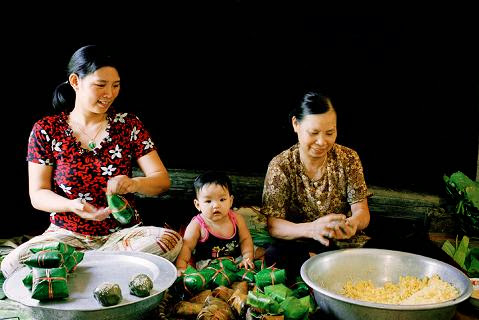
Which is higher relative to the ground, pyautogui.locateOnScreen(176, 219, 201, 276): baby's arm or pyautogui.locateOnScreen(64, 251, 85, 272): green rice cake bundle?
pyautogui.locateOnScreen(64, 251, 85, 272): green rice cake bundle

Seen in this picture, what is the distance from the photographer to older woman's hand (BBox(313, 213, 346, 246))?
270cm

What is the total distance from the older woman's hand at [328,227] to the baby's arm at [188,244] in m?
0.71

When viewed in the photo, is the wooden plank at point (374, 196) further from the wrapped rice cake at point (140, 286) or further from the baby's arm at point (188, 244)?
the wrapped rice cake at point (140, 286)

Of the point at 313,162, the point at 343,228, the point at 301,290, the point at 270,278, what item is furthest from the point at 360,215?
the point at 270,278

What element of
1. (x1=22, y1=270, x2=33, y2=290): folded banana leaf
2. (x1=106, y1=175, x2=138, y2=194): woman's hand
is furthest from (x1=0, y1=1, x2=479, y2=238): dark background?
(x1=22, y1=270, x2=33, y2=290): folded banana leaf

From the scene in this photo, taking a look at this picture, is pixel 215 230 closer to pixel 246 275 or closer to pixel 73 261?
pixel 246 275

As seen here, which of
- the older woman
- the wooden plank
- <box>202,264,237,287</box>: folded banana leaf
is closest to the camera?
<box>202,264,237,287</box>: folded banana leaf

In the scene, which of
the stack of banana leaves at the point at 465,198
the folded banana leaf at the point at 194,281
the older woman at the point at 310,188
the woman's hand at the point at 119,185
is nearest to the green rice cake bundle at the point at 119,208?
the woman's hand at the point at 119,185

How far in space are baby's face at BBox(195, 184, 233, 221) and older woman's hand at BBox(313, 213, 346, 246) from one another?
523 mm

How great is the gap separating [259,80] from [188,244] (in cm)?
161

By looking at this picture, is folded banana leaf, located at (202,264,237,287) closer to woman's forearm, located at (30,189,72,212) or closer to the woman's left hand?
the woman's left hand

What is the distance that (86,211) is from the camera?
2.61 metres

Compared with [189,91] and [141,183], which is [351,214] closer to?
[141,183]

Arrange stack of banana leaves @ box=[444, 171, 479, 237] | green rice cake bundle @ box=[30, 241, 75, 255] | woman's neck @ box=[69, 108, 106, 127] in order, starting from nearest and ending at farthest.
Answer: green rice cake bundle @ box=[30, 241, 75, 255]
woman's neck @ box=[69, 108, 106, 127]
stack of banana leaves @ box=[444, 171, 479, 237]
